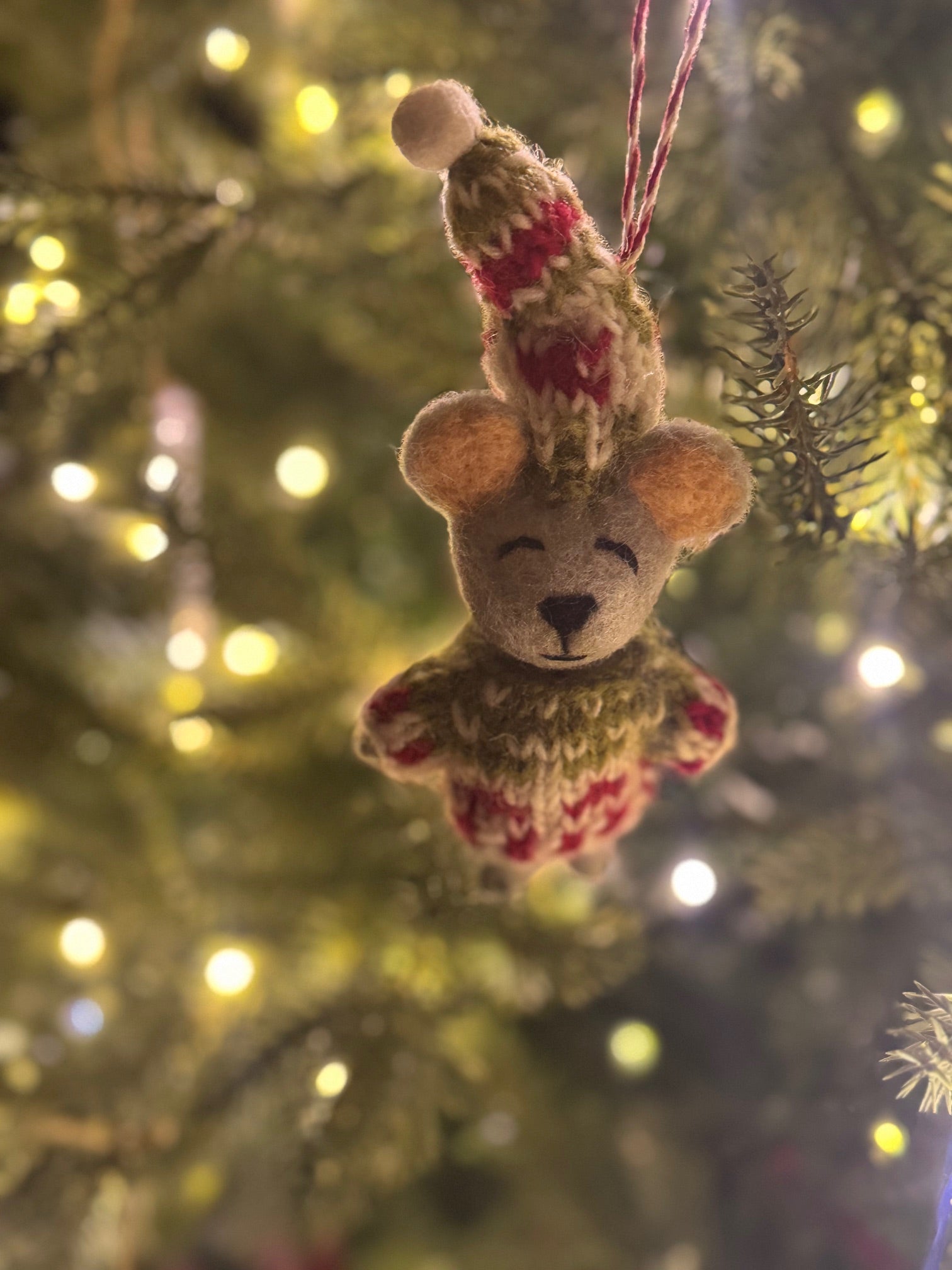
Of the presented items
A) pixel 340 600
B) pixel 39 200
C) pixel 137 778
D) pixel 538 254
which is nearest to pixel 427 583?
pixel 340 600

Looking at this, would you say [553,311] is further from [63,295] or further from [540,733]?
[63,295]

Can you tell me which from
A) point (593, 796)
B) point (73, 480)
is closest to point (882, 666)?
point (593, 796)

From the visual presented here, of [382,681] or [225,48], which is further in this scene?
[382,681]

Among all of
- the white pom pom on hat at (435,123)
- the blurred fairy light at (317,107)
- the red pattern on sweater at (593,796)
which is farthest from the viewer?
the blurred fairy light at (317,107)

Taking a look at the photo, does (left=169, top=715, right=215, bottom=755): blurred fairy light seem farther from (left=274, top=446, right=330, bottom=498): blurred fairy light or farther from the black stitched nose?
the black stitched nose

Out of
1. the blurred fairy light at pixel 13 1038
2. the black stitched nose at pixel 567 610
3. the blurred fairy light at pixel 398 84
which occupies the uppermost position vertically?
the blurred fairy light at pixel 398 84

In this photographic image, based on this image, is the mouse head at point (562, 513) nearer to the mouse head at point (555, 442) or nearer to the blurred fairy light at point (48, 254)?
the mouse head at point (555, 442)

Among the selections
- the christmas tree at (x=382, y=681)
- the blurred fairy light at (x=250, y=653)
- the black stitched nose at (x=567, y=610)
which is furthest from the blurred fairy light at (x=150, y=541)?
the black stitched nose at (x=567, y=610)
